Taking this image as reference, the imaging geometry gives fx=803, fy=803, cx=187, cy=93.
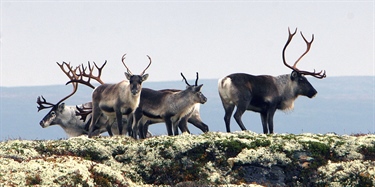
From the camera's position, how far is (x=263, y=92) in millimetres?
26594

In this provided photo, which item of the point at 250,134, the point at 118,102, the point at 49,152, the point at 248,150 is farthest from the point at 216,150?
the point at 118,102

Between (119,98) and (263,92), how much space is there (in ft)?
17.2

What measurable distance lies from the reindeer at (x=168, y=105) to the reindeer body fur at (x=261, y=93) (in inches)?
56.6

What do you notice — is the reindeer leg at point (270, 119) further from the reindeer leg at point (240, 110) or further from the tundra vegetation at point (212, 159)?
the tundra vegetation at point (212, 159)

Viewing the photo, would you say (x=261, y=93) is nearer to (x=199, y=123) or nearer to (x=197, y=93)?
(x=199, y=123)

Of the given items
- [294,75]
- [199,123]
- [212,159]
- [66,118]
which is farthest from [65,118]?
[212,159]

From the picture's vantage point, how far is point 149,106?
24578mm

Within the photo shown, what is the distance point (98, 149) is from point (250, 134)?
412 centimetres

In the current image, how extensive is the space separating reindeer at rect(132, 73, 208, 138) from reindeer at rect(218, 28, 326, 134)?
1.43 m

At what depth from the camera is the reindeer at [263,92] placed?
1019 inches

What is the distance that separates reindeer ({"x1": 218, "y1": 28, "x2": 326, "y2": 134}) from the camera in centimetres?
2589

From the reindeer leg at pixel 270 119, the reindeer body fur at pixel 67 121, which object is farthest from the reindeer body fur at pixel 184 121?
the reindeer body fur at pixel 67 121

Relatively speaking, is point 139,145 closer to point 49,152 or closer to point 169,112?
point 49,152

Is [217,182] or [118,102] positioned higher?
[118,102]
